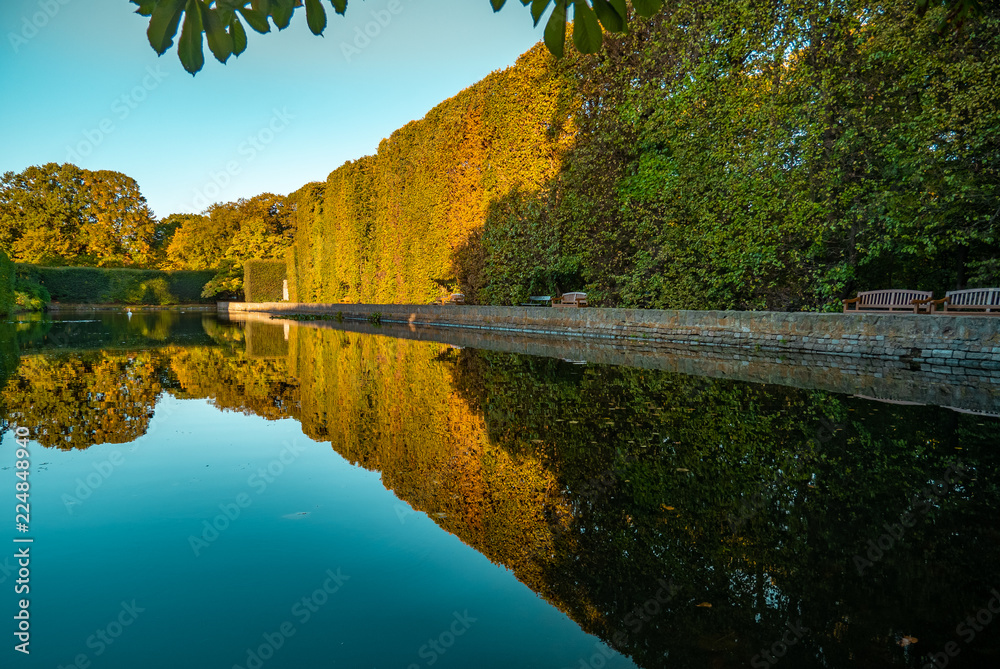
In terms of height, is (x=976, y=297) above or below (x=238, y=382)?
above

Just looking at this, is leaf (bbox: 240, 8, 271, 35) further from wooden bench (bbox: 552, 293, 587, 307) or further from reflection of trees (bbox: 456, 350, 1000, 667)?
wooden bench (bbox: 552, 293, 587, 307)

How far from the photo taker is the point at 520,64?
19562 millimetres

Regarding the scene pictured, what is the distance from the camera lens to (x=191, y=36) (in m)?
1.78

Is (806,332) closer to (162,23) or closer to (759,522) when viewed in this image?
(759,522)

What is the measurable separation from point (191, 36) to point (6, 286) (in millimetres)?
30986

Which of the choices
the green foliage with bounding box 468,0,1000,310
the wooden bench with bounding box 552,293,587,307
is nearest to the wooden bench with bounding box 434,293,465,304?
the wooden bench with bounding box 552,293,587,307

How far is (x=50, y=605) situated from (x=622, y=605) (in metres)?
2.52

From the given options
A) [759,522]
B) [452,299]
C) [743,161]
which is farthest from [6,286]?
[759,522]

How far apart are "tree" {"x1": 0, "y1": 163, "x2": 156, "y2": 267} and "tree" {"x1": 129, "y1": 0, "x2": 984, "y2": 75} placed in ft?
188

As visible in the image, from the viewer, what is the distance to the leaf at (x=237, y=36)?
1.97 meters

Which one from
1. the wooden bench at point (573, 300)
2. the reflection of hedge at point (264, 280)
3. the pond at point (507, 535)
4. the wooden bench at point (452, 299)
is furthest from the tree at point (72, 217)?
the pond at point (507, 535)

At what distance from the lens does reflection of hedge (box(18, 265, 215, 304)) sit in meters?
41.1

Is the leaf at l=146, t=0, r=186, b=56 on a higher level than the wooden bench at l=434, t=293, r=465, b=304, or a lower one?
higher

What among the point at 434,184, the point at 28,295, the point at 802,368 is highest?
the point at 434,184
